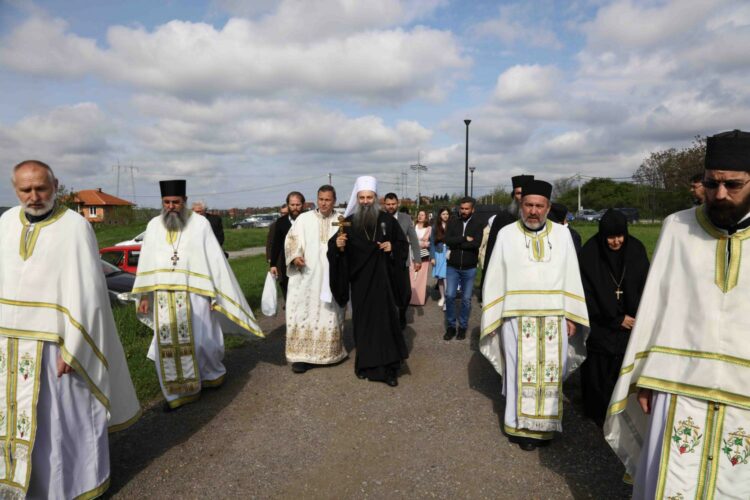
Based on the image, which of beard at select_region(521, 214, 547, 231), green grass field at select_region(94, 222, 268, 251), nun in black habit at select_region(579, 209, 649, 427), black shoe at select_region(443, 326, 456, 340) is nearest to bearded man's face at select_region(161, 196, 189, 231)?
beard at select_region(521, 214, 547, 231)

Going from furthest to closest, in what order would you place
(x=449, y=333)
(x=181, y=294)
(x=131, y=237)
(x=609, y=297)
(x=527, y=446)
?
(x=131, y=237) < (x=449, y=333) < (x=181, y=294) < (x=609, y=297) < (x=527, y=446)

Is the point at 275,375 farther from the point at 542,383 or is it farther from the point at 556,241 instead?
the point at 556,241

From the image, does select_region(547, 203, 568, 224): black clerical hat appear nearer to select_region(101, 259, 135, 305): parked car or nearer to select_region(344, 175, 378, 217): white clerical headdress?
A: select_region(344, 175, 378, 217): white clerical headdress

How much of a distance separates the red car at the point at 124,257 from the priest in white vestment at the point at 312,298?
6.38m

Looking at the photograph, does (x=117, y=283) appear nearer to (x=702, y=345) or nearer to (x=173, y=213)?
(x=173, y=213)

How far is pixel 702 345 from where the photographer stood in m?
2.49

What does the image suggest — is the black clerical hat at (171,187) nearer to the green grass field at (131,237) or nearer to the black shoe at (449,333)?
the black shoe at (449,333)

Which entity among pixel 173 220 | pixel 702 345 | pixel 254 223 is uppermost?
pixel 173 220

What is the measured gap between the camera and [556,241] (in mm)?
4410

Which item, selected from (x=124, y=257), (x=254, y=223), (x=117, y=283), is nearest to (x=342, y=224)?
(x=117, y=283)

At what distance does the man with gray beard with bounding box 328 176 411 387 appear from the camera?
589 centimetres

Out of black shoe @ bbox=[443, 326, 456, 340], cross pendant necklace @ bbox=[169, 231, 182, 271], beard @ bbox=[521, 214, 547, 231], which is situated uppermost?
beard @ bbox=[521, 214, 547, 231]

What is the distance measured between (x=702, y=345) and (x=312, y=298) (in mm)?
4599

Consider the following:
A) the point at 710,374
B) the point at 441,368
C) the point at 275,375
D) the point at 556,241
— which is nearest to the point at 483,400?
the point at 441,368
